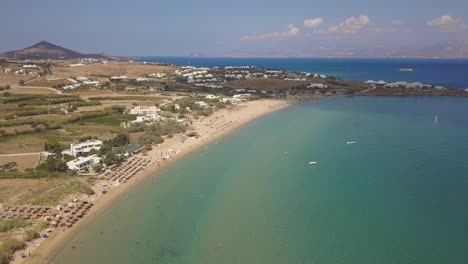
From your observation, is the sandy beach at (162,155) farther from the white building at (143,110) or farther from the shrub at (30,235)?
the white building at (143,110)

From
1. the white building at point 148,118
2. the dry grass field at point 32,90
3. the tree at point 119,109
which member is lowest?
the white building at point 148,118

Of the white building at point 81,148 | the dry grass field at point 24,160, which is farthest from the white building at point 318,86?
the dry grass field at point 24,160

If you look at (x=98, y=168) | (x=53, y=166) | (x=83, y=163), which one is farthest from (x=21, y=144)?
(x=98, y=168)

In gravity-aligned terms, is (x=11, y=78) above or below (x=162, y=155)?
above

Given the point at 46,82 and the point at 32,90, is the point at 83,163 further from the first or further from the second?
the point at 46,82

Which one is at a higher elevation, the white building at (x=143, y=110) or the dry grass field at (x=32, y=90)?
the dry grass field at (x=32, y=90)

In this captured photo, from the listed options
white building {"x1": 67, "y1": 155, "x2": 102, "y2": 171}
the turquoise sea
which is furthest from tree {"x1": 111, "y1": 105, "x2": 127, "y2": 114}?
white building {"x1": 67, "y1": 155, "x2": 102, "y2": 171}

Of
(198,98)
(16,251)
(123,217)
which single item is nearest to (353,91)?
(198,98)
